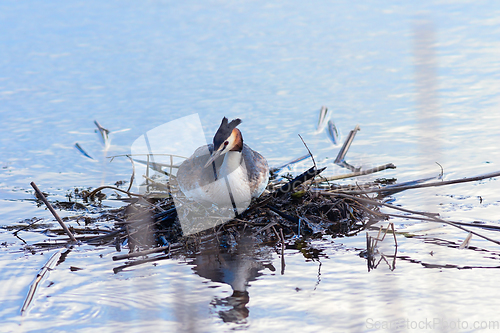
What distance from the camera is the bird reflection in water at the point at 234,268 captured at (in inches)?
141

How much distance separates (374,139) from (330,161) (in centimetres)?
→ 87

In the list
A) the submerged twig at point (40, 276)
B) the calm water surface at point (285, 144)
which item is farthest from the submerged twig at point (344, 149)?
the submerged twig at point (40, 276)

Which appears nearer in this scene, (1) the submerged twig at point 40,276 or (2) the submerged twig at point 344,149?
(1) the submerged twig at point 40,276

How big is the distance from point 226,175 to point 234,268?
→ 3.43 feet

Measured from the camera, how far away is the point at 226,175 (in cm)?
502

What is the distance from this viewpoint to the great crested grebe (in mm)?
4984

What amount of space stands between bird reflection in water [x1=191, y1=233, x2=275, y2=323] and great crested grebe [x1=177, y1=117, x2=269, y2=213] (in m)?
0.41

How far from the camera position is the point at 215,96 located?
8953 mm

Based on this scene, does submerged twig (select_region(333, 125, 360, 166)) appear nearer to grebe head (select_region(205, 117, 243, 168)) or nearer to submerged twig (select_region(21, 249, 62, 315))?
grebe head (select_region(205, 117, 243, 168))

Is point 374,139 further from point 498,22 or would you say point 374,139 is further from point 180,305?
point 498,22

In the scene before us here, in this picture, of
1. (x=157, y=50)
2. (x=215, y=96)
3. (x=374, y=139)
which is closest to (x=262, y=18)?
(x=157, y=50)

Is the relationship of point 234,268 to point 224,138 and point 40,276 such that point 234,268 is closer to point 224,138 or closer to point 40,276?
point 224,138

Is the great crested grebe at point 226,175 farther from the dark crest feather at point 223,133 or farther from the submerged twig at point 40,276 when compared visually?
the submerged twig at point 40,276

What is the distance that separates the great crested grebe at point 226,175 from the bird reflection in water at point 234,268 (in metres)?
0.41
